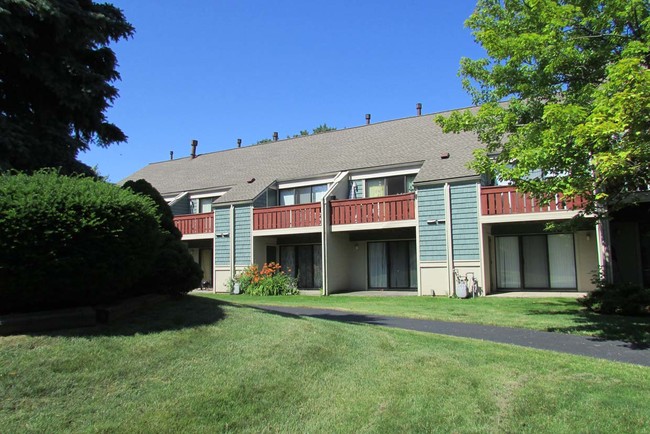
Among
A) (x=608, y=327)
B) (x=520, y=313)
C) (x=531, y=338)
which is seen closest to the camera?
(x=531, y=338)

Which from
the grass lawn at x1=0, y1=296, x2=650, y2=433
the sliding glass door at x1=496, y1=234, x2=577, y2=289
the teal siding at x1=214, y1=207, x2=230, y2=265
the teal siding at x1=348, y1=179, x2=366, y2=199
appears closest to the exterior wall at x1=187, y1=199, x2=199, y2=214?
the teal siding at x1=214, y1=207, x2=230, y2=265

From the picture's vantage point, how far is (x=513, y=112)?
11.6m

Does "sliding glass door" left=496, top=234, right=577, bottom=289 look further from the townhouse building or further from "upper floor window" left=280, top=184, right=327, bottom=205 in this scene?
"upper floor window" left=280, top=184, right=327, bottom=205

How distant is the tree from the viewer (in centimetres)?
902

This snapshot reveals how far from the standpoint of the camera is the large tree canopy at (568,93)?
788cm

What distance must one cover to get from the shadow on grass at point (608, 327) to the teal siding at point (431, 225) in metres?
5.87

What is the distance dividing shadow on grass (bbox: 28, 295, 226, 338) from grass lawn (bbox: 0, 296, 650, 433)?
4cm

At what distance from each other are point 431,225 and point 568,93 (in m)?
8.60

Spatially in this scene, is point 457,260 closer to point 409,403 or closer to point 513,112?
point 513,112

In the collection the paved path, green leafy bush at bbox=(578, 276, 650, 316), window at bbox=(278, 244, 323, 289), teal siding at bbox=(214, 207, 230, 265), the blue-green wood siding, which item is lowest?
the paved path

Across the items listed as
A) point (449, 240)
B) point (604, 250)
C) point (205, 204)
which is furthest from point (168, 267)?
point (205, 204)

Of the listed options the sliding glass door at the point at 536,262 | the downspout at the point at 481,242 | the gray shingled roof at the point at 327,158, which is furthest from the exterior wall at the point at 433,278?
the gray shingled roof at the point at 327,158

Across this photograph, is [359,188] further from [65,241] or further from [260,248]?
[65,241]

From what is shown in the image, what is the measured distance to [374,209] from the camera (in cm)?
2025
